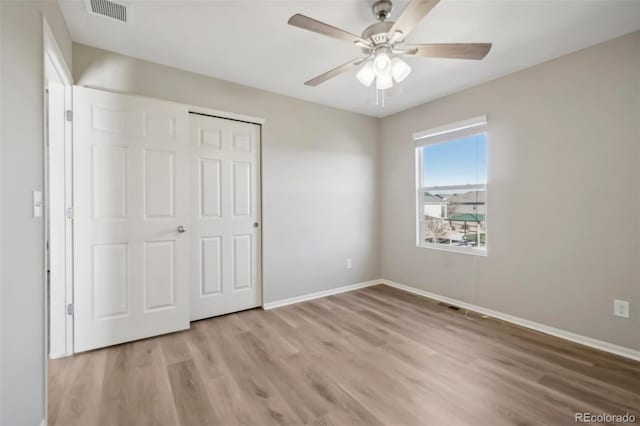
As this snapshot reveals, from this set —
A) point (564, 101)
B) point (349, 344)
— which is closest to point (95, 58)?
point (349, 344)

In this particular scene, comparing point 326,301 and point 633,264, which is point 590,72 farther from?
point 326,301

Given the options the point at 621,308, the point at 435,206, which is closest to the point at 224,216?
the point at 435,206

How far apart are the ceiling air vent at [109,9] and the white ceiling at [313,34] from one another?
0.06 meters

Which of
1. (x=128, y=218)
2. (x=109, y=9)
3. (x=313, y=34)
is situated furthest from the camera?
(x=128, y=218)

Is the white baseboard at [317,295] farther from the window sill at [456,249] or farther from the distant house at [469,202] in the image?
the distant house at [469,202]

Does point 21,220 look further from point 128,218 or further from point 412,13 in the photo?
point 412,13

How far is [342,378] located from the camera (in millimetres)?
1927

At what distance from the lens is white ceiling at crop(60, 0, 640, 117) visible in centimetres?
189

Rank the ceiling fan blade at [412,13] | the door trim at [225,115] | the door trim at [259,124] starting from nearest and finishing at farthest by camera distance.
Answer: the ceiling fan blade at [412,13]
the door trim at [225,115]
the door trim at [259,124]

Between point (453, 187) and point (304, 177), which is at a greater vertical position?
point (304, 177)

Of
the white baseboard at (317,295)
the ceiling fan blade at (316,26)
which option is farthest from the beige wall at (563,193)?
the ceiling fan blade at (316,26)

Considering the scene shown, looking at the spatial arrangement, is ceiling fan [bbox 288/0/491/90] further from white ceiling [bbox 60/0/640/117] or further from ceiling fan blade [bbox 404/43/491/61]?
white ceiling [bbox 60/0/640/117]

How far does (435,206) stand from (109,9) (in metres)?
3.64

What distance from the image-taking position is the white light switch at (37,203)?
1348 millimetres
